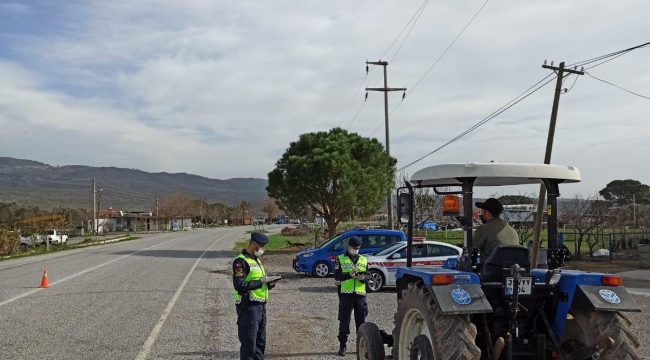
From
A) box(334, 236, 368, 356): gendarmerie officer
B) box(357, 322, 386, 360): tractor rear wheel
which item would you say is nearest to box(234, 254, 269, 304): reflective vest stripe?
box(357, 322, 386, 360): tractor rear wheel

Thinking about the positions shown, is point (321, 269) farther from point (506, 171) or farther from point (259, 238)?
point (506, 171)

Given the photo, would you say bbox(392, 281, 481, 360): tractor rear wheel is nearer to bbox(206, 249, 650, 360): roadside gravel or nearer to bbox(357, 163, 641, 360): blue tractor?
bbox(357, 163, 641, 360): blue tractor

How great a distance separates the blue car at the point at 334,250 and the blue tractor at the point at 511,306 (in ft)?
52.4

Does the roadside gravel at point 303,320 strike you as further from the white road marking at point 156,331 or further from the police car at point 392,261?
the white road marking at point 156,331

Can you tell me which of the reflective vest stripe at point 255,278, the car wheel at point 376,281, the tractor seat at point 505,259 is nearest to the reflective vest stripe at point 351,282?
the reflective vest stripe at point 255,278

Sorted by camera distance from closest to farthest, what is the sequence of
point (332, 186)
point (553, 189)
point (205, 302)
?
point (553, 189) → point (205, 302) → point (332, 186)

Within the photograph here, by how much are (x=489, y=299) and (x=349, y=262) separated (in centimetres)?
395

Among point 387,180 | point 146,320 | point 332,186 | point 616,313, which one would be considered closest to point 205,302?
point 146,320

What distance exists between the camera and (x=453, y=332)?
16.7 ft

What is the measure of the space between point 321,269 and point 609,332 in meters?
17.1

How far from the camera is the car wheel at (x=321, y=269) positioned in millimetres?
22172

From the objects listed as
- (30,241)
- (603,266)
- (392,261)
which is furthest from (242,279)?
(30,241)

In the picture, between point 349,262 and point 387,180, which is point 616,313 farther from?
point 387,180

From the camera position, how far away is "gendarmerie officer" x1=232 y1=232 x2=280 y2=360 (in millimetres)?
7098
